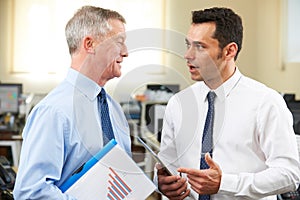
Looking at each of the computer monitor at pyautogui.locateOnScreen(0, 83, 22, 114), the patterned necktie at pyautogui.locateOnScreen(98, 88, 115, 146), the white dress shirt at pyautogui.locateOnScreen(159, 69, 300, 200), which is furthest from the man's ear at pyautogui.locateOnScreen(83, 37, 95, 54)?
the computer monitor at pyautogui.locateOnScreen(0, 83, 22, 114)

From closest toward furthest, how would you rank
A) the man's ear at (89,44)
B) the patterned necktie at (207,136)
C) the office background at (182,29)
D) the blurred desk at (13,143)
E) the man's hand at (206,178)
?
the man's ear at (89,44), the man's hand at (206,178), the patterned necktie at (207,136), the blurred desk at (13,143), the office background at (182,29)

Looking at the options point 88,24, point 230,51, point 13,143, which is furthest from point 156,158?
point 13,143

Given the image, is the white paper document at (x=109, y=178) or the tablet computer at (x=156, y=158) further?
the tablet computer at (x=156, y=158)

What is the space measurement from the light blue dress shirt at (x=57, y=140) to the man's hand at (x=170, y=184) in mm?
290

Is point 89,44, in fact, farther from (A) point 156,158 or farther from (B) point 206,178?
(B) point 206,178

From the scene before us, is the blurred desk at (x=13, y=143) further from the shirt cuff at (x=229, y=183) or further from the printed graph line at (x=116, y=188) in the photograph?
the printed graph line at (x=116, y=188)

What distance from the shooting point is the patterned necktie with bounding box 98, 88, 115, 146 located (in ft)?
4.77

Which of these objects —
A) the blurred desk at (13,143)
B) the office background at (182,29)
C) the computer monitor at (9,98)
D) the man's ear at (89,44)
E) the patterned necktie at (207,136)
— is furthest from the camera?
the office background at (182,29)

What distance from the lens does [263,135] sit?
166cm

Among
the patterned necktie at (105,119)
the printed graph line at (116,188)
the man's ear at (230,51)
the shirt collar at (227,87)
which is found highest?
the man's ear at (230,51)

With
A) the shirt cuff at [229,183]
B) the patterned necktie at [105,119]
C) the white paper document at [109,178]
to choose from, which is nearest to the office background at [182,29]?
the shirt cuff at [229,183]

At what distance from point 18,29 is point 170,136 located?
6.78m

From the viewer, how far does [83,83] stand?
146 cm

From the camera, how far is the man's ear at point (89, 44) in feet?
4.70
